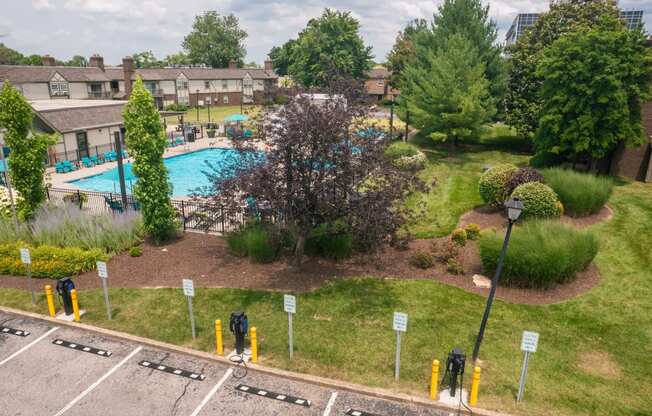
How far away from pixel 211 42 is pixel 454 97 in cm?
9113

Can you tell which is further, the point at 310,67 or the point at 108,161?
the point at 310,67

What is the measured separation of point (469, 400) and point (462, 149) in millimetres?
28837

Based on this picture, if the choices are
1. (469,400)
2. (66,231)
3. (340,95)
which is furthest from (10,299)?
(469,400)

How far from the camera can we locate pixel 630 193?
73.1 ft

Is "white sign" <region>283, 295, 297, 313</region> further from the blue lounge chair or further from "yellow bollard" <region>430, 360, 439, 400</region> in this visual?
the blue lounge chair

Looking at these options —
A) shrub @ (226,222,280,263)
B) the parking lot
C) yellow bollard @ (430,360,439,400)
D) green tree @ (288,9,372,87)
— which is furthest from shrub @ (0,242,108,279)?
green tree @ (288,9,372,87)

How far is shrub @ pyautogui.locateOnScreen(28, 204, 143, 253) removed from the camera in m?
16.3

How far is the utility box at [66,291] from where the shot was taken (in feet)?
40.4

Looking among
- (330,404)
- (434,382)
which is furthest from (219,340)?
(434,382)

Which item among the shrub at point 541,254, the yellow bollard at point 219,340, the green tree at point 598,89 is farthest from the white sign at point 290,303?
the green tree at point 598,89

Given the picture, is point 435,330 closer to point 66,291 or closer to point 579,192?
point 66,291

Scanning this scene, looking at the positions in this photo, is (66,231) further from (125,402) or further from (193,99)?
(193,99)

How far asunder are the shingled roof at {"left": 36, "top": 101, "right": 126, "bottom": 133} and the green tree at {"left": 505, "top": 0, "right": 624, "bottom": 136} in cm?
2706

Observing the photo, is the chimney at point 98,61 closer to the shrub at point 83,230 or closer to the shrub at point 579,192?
the shrub at point 83,230
